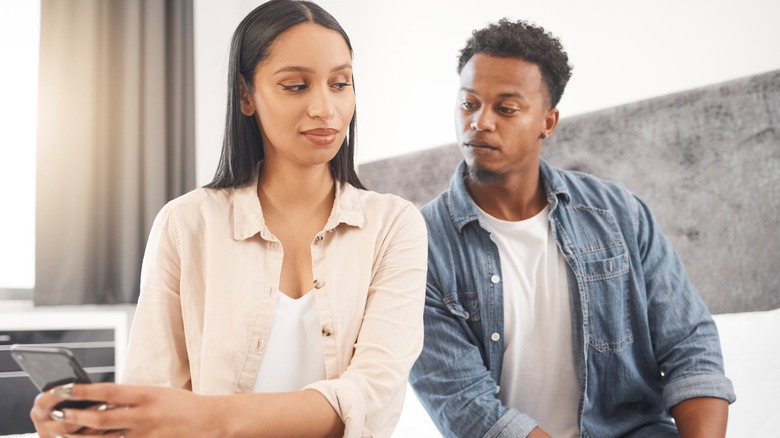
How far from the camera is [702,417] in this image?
1.24 meters

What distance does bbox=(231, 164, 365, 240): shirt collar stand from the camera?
3.78 ft

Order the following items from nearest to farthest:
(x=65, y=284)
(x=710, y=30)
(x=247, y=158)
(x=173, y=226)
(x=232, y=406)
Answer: (x=232, y=406) < (x=173, y=226) < (x=247, y=158) < (x=710, y=30) < (x=65, y=284)

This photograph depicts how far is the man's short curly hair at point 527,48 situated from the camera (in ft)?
4.99

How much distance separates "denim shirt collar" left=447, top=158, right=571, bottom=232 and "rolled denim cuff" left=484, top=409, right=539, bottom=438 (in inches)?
14.6

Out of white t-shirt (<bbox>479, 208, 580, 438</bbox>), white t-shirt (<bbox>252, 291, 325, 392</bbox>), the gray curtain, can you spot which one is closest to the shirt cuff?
white t-shirt (<bbox>252, 291, 325, 392</bbox>)

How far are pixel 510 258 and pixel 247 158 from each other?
1.76 feet

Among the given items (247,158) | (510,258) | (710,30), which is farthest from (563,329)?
(710,30)

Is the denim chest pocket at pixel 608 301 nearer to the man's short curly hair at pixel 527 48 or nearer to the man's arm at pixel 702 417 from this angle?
the man's arm at pixel 702 417

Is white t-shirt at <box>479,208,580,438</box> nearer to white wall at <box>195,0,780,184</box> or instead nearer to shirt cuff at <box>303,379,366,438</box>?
shirt cuff at <box>303,379,366,438</box>

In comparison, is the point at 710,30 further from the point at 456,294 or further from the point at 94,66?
the point at 94,66

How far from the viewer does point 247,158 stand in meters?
1.25

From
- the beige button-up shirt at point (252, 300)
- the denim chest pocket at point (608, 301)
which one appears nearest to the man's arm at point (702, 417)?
the denim chest pocket at point (608, 301)

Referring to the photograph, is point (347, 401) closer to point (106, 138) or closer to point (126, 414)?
point (126, 414)

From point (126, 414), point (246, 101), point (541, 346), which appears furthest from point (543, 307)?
point (126, 414)
